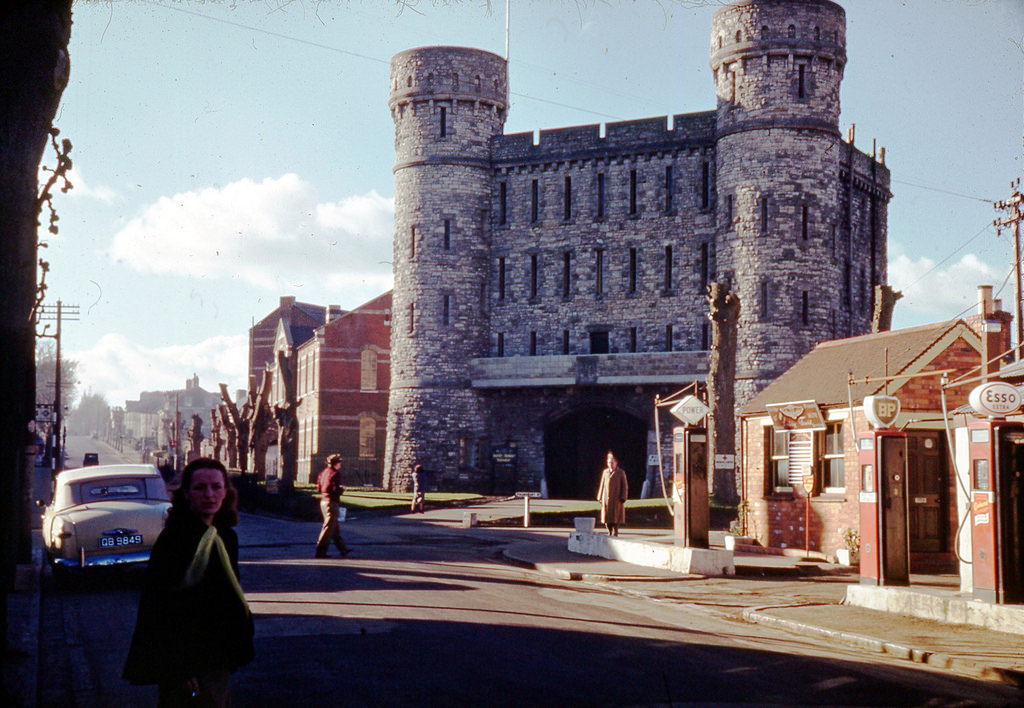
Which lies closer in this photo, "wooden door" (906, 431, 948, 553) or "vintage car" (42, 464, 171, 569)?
"vintage car" (42, 464, 171, 569)

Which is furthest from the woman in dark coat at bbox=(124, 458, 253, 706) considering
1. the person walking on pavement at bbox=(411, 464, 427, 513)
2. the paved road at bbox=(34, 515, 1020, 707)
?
the person walking on pavement at bbox=(411, 464, 427, 513)

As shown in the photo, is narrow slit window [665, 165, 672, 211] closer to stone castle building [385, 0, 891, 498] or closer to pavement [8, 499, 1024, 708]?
stone castle building [385, 0, 891, 498]

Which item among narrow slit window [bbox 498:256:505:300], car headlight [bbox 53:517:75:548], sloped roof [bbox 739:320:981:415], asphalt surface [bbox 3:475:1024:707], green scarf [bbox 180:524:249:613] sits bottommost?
asphalt surface [bbox 3:475:1024:707]

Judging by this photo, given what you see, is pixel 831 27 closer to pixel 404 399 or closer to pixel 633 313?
pixel 633 313

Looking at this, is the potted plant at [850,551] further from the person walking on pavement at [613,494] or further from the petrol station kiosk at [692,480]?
the person walking on pavement at [613,494]

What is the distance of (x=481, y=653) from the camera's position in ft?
31.1

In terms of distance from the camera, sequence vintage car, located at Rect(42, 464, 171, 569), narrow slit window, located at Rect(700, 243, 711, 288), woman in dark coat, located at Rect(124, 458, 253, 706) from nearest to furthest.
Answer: woman in dark coat, located at Rect(124, 458, 253, 706), vintage car, located at Rect(42, 464, 171, 569), narrow slit window, located at Rect(700, 243, 711, 288)

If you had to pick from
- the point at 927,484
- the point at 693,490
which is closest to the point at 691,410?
the point at 693,490

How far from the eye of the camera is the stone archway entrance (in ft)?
162

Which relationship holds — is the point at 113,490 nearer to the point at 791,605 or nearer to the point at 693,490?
the point at 693,490

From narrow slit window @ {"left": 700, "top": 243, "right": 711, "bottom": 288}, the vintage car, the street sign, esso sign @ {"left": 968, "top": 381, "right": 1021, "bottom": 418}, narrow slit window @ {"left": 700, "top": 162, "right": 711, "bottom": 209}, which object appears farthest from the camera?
narrow slit window @ {"left": 700, "top": 162, "right": 711, "bottom": 209}

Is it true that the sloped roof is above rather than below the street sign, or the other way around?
above

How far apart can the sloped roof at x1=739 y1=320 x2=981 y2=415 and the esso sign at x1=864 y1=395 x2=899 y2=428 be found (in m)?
2.96

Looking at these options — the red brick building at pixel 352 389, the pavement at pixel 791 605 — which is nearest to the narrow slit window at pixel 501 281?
the red brick building at pixel 352 389
